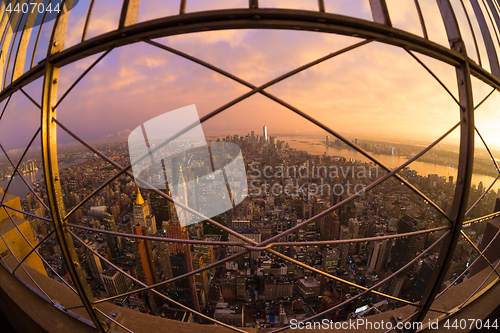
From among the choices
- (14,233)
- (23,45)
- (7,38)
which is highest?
(7,38)

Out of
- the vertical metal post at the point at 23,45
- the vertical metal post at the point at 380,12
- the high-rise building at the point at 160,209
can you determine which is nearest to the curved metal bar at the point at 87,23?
the vertical metal post at the point at 23,45

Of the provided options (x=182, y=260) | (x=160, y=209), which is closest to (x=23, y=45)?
(x=182, y=260)

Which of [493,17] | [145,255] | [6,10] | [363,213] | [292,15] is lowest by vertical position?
[145,255]

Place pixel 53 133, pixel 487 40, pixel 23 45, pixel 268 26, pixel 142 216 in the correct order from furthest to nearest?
pixel 142 216, pixel 23 45, pixel 487 40, pixel 53 133, pixel 268 26

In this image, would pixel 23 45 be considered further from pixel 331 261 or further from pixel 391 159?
pixel 331 261

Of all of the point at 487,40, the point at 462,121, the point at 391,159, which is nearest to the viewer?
the point at 462,121

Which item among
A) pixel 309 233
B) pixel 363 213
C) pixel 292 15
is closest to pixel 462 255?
pixel 363 213

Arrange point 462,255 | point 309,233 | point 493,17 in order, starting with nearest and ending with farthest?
1. point 493,17
2. point 462,255
3. point 309,233

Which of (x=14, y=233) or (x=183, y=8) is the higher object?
(x=183, y=8)

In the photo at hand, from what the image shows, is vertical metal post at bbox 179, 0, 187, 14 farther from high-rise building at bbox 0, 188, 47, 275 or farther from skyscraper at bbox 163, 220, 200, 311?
skyscraper at bbox 163, 220, 200, 311

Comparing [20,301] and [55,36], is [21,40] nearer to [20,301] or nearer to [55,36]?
[55,36]
